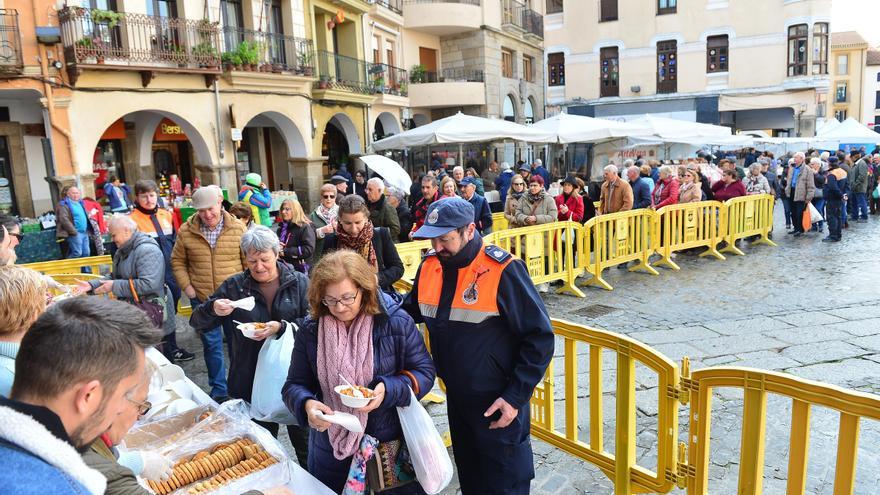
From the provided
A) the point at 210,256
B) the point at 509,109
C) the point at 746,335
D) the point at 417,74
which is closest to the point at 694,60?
the point at 509,109

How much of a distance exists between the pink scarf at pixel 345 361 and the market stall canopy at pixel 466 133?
11.4 m

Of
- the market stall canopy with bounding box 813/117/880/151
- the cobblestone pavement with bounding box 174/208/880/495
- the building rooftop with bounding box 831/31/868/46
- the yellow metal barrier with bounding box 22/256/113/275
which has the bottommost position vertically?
the cobblestone pavement with bounding box 174/208/880/495

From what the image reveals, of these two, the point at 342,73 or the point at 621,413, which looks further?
the point at 342,73

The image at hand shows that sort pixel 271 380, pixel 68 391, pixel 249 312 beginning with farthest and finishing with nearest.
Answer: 1. pixel 249 312
2. pixel 271 380
3. pixel 68 391

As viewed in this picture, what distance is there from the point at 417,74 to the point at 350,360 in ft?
77.3

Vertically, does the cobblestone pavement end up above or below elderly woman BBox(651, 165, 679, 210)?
below

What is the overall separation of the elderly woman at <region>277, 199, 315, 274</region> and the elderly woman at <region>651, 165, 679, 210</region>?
7015 millimetres

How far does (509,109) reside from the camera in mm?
29500

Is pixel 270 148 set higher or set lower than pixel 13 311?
higher

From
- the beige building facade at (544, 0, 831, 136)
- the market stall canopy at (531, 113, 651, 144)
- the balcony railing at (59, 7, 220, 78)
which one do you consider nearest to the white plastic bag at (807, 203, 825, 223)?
the market stall canopy at (531, 113, 651, 144)

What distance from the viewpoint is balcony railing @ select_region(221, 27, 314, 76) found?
635 inches

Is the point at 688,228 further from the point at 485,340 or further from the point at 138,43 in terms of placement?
the point at 138,43

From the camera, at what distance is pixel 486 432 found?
3.15 metres

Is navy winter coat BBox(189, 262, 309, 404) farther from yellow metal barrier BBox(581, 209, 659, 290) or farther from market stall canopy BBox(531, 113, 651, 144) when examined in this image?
market stall canopy BBox(531, 113, 651, 144)
